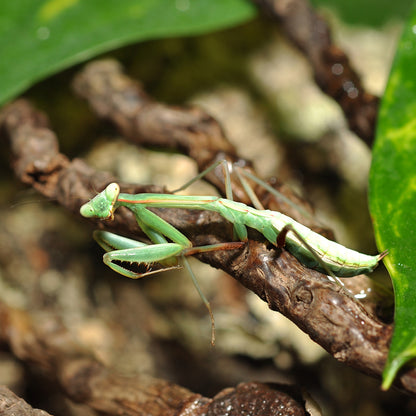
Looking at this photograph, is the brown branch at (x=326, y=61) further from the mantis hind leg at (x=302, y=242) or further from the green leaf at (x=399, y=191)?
the mantis hind leg at (x=302, y=242)

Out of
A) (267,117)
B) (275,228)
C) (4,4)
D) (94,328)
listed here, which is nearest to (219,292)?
(94,328)

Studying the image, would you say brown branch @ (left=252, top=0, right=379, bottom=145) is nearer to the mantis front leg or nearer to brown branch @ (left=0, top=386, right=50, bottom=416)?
the mantis front leg

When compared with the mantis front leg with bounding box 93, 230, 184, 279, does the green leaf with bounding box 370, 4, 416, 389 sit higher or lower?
higher

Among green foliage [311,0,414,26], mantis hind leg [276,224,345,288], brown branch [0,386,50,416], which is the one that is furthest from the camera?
green foliage [311,0,414,26]

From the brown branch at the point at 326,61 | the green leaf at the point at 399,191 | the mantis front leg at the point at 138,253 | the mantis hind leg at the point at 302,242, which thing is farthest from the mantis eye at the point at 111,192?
the brown branch at the point at 326,61

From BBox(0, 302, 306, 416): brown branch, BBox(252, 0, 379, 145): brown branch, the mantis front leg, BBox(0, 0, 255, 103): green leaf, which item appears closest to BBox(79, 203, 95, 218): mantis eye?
the mantis front leg

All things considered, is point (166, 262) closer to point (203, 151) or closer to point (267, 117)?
point (203, 151)

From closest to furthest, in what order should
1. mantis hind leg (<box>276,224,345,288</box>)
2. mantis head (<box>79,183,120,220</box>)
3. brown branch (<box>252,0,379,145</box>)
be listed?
1. mantis hind leg (<box>276,224,345,288</box>)
2. mantis head (<box>79,183,120,220</box>)
3. brown branch (<box>252,0,379,145</box>)
